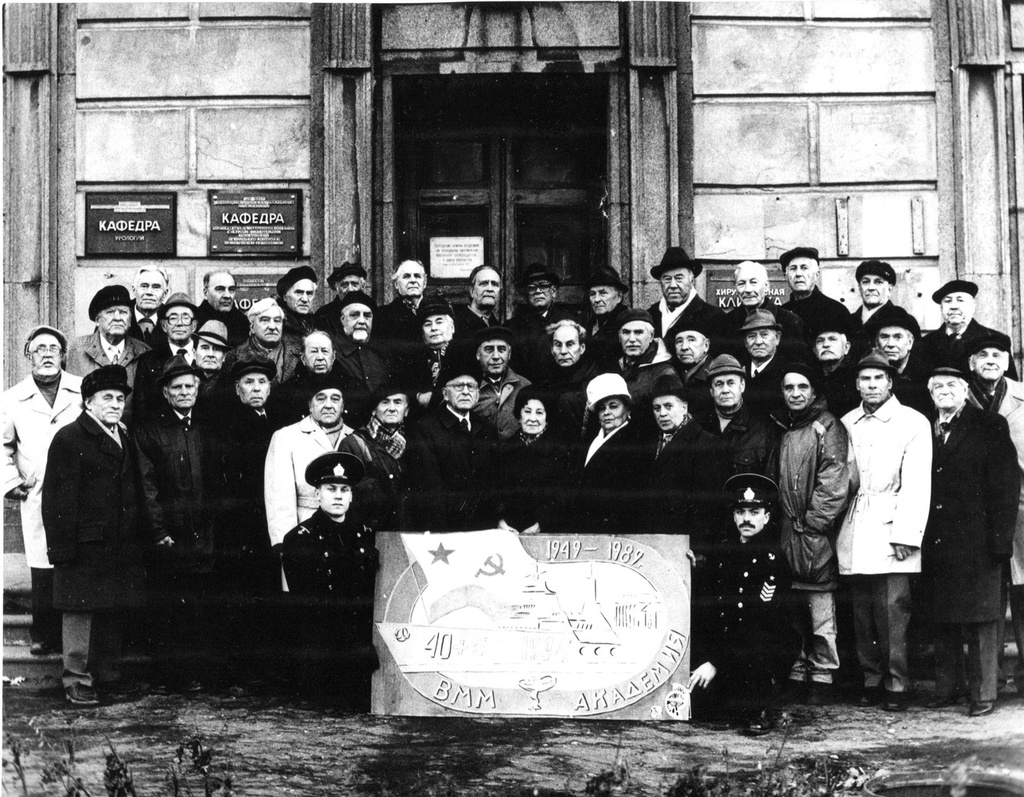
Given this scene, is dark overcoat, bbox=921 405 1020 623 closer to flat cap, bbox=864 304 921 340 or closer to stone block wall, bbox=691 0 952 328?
flat cap, bbox=864 304 921 340

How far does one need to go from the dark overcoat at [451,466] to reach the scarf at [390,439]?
0.05 meters

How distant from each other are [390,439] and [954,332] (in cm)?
345

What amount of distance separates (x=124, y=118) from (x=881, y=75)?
5079 millimetres

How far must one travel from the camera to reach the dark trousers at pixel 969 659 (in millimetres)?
7473

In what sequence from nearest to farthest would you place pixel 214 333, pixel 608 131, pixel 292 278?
1. pixel 214 333
2. pixel 292 278
3. pixel 608 131

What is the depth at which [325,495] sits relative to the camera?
734cm

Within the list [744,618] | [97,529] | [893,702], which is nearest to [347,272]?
[97,529]

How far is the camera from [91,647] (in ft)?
24.9

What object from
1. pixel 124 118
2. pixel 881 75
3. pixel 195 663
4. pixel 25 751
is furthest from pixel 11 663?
pixel 881 75

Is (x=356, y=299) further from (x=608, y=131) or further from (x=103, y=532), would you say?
(x=608, y=131)

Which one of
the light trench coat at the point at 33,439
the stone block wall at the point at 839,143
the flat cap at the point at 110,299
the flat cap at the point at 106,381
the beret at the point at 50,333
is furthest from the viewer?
the stone block wall at the point at 839,143

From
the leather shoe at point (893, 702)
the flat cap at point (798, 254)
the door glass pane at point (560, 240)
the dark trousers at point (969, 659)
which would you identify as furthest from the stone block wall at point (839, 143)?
the leather shoe at point (893, 702)

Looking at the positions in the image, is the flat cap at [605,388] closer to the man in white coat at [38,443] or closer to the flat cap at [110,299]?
the flat cap at [110,299]

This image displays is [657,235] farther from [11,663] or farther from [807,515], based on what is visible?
[11,663]
